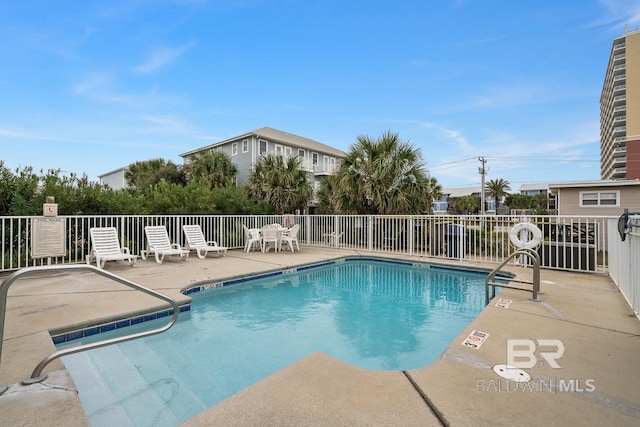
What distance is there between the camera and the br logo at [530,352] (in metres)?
2.48

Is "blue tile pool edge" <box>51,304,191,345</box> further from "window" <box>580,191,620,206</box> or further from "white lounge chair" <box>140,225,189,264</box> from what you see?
"window" <box>580,191,620,206</box>

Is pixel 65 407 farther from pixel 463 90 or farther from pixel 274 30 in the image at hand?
pixel 463 90

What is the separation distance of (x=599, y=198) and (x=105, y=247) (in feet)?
67.3

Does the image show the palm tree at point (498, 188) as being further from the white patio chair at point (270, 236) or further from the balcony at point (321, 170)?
the white patio chair at point (270, 236)

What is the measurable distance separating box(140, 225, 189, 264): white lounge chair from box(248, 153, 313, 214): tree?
17.9 ft

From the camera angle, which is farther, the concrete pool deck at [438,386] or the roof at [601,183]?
the roof at [601,183]

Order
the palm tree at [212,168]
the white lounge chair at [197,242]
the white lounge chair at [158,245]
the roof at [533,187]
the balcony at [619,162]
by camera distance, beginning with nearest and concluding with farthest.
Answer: the white lounge chair at [158,245]
the white lounge chair at [197,242]
the palm tree at [212,168]
the balcony at [619,162]
the roof at [533,187]

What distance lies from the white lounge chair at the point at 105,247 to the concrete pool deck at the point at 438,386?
11.0 feet

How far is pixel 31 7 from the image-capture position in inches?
302

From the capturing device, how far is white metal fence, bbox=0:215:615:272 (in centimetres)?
664

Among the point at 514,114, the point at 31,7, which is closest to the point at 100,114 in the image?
the point at 31,7

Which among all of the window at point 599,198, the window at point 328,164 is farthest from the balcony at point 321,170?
the window at point 599,198

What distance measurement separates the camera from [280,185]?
1374 centimetres

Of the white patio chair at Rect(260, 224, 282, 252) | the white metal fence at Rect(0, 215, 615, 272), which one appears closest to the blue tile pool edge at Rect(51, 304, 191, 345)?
the white metal fence at Rect(0, 215, 615, 272)
